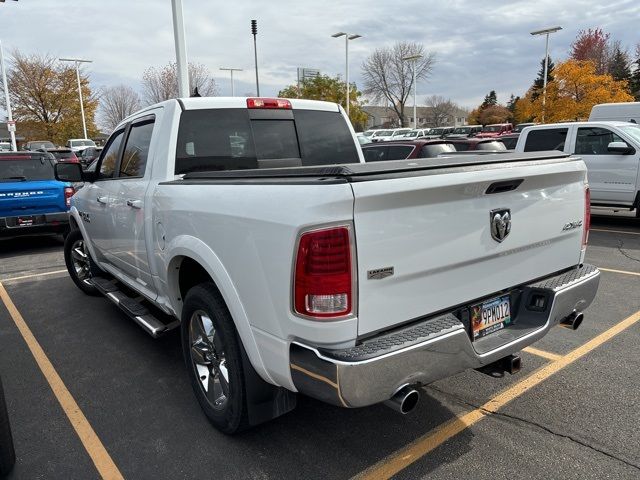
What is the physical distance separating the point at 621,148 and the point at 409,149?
3967mm

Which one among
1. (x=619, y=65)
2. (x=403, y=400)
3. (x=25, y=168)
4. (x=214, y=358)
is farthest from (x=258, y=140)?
(x=619, y=65)

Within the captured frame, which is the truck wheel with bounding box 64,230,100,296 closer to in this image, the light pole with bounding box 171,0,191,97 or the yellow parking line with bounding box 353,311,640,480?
the yellow parking line with bounding box 353,311,640,480

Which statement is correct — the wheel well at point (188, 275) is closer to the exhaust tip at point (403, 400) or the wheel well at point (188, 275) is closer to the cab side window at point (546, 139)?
the exhaust tip at point (403, 400)

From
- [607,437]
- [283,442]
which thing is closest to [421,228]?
[283,442]

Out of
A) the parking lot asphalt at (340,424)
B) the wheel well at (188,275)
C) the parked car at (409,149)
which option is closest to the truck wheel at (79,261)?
the parking lot asphalt at (340,424)

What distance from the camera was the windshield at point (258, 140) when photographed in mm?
3601

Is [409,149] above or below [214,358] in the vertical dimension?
above

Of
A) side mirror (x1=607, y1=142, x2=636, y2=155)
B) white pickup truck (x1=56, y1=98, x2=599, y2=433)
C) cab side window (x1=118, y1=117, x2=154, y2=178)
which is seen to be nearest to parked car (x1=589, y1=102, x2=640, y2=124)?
side mirror (x1=607, y1=142, x2=636, y2=155)

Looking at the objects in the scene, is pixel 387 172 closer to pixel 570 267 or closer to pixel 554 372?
pixel 570 267

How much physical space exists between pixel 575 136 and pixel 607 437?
8682 millimetres

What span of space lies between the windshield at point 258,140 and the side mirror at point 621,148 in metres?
7.24

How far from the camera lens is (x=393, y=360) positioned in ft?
6.93

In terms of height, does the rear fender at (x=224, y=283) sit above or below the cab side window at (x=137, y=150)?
below

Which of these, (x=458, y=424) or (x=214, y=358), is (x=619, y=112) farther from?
Result: (x=214, y=358)
